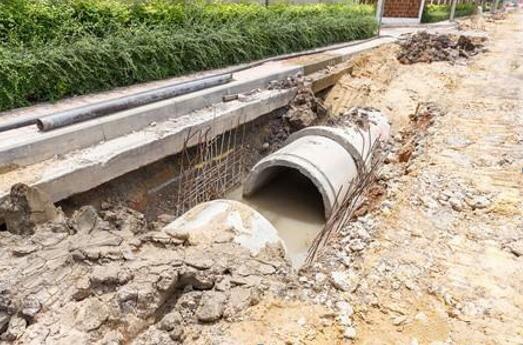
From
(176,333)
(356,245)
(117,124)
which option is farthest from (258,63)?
(176,333)

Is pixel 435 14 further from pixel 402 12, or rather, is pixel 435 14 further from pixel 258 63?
pixel 258 63

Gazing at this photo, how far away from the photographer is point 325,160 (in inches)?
235

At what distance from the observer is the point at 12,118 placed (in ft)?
16.5

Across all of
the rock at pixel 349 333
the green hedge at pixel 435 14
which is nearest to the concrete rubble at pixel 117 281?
the rock at pixel 349 333

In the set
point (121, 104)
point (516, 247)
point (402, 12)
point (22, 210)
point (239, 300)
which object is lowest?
point (402, 12)

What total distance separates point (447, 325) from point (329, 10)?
12.5 m

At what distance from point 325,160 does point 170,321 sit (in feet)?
11.8

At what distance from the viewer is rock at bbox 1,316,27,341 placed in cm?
273

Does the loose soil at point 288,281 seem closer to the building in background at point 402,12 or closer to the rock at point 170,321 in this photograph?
the rock at point 170,321

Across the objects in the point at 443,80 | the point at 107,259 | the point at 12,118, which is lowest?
the point at 443,80

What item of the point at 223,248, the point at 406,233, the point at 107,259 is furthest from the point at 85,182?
the point at 406,233

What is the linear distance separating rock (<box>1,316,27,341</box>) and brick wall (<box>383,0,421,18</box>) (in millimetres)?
23665

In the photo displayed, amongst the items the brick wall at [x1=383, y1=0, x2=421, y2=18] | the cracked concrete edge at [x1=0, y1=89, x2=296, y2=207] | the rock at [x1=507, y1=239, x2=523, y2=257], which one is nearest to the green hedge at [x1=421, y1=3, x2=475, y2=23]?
the brick wall at [x1=383, y1=0, x2=421, y2=18]

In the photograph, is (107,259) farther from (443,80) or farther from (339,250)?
(443,80)
